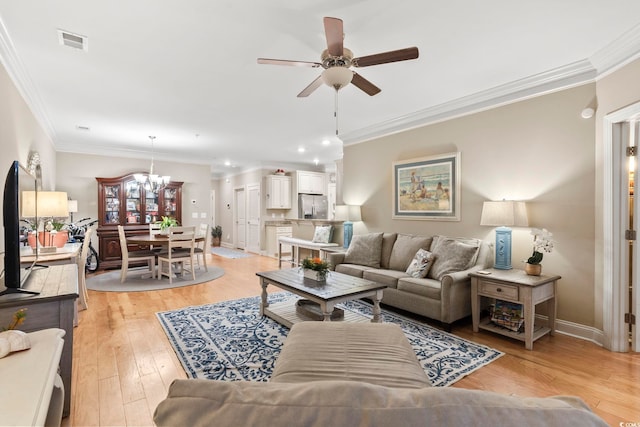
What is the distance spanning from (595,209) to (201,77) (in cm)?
408

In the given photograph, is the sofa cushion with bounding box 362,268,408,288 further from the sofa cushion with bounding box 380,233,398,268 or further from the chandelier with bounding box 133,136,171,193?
the chandelier with bounding box 133,136,171,193

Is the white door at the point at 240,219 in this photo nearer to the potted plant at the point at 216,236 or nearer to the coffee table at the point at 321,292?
Answer: the potted plant at the point at 216,236

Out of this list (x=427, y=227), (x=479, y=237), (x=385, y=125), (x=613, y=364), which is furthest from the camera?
(x=385, y=125)

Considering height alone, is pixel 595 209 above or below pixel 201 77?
below

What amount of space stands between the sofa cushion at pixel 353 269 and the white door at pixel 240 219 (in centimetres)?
562

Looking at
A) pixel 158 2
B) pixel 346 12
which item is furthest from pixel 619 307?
pixel 158 2

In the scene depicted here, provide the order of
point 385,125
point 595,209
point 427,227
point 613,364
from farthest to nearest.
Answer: point 385,125 → point 427,227 → point 595,209 → point 613,364

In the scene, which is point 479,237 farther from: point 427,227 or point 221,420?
point 221,420

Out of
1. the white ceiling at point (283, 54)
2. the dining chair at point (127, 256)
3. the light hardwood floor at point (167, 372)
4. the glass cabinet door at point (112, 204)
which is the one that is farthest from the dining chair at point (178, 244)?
the glass cabinet door at point (112, 204)

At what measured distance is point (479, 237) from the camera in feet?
12.8

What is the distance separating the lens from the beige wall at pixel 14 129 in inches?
106

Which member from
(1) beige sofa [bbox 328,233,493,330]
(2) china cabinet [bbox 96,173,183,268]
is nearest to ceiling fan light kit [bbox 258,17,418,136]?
(1) beige sofa [bbox 328,233,493,330]

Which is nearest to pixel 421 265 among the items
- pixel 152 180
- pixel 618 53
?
pixel 618 53

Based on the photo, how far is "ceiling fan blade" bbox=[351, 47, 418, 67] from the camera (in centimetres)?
216
